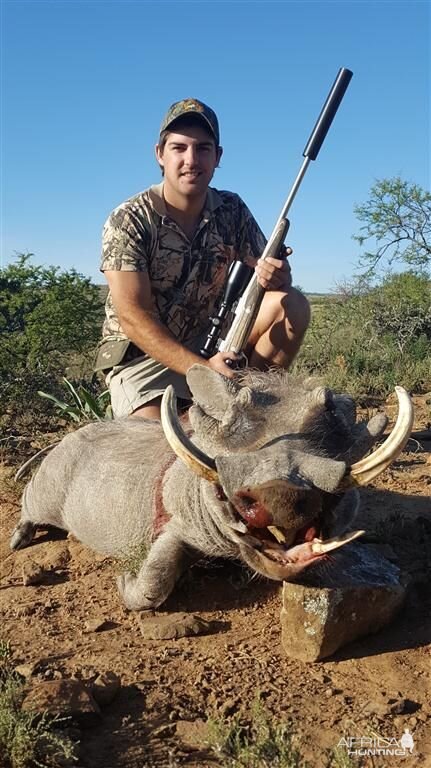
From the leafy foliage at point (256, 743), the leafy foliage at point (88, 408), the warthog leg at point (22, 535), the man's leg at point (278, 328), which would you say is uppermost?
the man's leg at point (278, 328)

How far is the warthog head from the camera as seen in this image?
2340 mm

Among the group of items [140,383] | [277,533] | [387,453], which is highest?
[387,453]

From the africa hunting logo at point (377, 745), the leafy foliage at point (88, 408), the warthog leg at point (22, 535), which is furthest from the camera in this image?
the leafy foliage at point (88, 408)

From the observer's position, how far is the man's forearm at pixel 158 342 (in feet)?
14.2

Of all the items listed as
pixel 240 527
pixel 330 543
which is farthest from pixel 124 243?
pixel 330 543

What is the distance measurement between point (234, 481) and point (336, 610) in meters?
0.76

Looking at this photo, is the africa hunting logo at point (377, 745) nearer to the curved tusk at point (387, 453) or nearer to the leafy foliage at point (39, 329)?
the curved tusk at point (387, 453)

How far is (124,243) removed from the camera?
4637 mm

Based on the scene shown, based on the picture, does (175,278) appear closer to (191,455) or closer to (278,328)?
(278,328)

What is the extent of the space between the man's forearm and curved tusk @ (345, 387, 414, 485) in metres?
1.86

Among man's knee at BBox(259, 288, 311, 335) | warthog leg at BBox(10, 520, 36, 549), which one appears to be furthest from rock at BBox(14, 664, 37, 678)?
man's knee at BBox(259, 288, 311, 335)

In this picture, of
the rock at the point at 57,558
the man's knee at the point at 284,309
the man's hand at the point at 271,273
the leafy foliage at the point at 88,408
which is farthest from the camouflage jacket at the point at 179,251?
the rock at the point at 57,558

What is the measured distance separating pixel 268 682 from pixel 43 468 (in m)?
2.09

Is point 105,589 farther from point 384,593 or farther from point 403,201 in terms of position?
point 403,201
